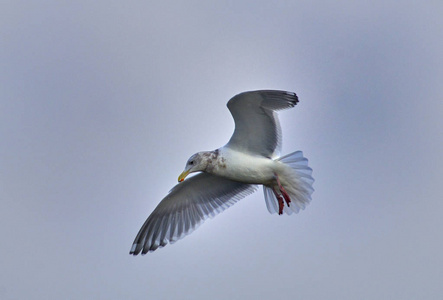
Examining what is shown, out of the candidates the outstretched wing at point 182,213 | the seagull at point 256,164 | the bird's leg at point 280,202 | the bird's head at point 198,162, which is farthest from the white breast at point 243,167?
the outstretched wing at point 182,213

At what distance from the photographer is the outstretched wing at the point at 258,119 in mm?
10031

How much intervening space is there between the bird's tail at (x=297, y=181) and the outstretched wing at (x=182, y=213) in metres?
0.82

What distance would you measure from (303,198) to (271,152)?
2.42 feet

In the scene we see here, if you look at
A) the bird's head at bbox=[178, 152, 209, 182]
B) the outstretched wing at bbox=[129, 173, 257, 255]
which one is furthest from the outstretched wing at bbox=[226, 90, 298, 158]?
the outstretched wing at bbox=[129, 173, 257, 255]

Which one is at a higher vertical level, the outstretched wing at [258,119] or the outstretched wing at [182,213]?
the outstretched wing at [258,119]

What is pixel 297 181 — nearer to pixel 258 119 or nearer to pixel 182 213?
pixel 258 119

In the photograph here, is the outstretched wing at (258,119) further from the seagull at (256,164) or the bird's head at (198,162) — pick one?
the bird's head at (198,162)

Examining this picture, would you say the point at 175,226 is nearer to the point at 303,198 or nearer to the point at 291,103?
the point at 303,198

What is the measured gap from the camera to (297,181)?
1055 cm

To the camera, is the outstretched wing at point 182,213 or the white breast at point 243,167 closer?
the white breast at point 243,167

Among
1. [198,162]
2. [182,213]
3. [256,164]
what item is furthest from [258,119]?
[182,213]

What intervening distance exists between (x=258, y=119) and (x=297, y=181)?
0.96m

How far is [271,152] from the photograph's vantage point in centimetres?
1059

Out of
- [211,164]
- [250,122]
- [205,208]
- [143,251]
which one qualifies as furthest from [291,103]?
[143,251]
